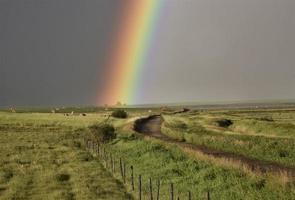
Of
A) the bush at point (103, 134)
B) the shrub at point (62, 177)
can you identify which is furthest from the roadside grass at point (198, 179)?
the bush at point (103, 134)

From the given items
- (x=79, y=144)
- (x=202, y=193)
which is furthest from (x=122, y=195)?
(x=79, y=144)

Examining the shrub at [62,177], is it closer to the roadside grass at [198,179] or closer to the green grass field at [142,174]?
the green grass field at [142,174]

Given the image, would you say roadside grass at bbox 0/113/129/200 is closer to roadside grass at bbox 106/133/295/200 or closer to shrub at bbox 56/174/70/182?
shrub at bbox 56/174/70/182

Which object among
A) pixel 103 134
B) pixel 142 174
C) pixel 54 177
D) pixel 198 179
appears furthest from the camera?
pixel 103 134

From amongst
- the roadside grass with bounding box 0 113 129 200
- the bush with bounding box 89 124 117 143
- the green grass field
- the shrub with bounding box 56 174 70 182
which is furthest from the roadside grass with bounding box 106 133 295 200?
the bush with bounding box 89 124 117 143

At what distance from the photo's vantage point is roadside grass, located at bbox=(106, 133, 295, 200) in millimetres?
23859

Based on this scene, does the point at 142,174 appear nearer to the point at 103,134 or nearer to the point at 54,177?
the point at 54,177

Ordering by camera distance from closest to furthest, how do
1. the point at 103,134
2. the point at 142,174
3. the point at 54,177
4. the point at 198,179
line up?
1. the point at 198,179
2. the point at 54,177
3. the point at 142,174
4. the point at 103,134

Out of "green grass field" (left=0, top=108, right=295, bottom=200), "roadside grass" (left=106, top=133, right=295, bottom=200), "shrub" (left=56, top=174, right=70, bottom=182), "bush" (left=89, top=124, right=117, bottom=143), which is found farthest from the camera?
"bush" (left=89, top=124, right=117, bottom=143)

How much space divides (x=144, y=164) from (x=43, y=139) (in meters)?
38.8

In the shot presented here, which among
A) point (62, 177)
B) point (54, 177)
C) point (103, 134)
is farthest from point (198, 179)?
point (103, 134)

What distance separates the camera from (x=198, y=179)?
3023 centimetres

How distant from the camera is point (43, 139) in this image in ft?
251

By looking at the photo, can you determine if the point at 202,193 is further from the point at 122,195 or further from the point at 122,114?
the point at 122,114
